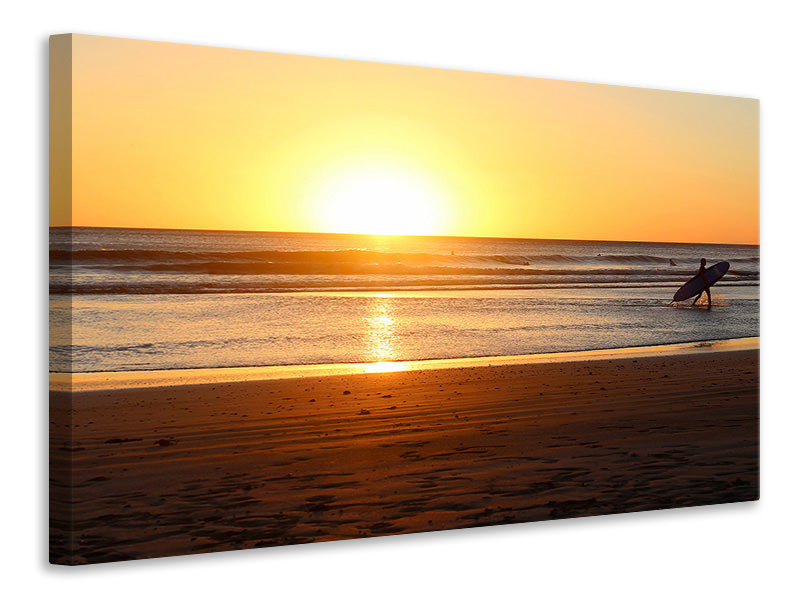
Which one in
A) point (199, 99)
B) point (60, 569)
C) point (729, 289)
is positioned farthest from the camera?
point (729, 289)

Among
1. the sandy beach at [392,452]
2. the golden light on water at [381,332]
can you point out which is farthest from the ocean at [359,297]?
the sandy beach at [392,452]

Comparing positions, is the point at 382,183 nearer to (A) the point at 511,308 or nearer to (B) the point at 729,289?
(A) the point at 511,308

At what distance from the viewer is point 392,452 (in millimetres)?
5121

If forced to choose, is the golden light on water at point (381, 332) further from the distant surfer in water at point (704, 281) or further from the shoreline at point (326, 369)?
the distant surfer in water at point (704, 281)

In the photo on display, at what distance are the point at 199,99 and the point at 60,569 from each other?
227 centimetres

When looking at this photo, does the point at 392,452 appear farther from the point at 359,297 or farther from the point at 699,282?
the point at 699,282

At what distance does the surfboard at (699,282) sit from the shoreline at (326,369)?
30 cm

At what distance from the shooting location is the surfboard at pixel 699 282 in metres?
6.00

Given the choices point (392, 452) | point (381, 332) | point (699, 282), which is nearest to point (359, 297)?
point (381, 332)

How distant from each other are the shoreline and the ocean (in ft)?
0.13

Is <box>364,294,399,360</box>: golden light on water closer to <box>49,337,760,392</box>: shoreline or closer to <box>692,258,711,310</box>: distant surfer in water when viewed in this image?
<box>49,337,760,392</box>: shoreline

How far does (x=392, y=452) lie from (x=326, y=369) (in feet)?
1.78

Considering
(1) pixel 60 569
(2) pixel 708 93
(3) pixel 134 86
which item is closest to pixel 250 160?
(3) pixel 134 86

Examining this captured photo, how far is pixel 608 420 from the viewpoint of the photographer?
5.70 m
